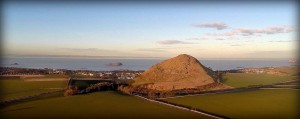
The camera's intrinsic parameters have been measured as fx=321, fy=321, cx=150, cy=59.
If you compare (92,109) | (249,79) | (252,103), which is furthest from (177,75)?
(92,109)

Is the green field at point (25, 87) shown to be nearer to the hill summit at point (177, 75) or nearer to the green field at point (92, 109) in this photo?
the green field at point (92, 109)


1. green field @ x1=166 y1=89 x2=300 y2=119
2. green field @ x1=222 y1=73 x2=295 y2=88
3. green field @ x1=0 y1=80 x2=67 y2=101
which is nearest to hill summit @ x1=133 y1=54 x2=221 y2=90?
green field @ x1=222 y1=73 x2=295 y2=88

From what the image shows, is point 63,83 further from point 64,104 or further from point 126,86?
point 64,104

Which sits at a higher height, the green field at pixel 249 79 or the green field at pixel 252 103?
the green field at pixel 249 79

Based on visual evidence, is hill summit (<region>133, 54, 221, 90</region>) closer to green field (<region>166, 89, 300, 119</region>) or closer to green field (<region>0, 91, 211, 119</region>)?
green field (<region>166, 89, 300, 119</region>)

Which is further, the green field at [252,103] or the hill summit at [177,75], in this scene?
the hill summit at [177,75]

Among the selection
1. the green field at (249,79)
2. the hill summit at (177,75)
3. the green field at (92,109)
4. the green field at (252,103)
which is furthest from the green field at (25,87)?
the green field at (249,79)
